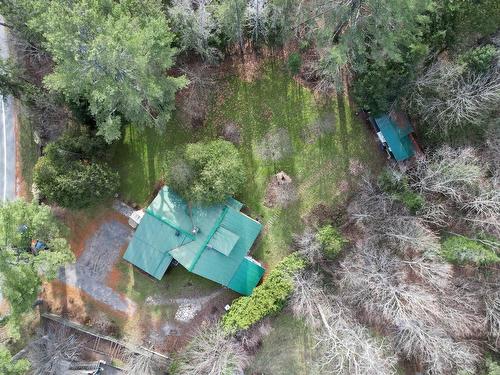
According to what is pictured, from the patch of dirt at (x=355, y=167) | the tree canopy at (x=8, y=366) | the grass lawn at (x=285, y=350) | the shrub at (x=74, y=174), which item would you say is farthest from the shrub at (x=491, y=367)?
the tree canopy at (x=8, y=366)

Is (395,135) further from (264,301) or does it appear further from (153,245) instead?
(153,245)

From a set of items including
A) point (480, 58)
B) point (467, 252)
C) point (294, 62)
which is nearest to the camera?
point (480, 58)

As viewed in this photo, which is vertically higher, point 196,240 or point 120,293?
point 196,240

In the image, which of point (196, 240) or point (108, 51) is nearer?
point (108, 51)

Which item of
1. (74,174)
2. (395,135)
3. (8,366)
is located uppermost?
(395,135)

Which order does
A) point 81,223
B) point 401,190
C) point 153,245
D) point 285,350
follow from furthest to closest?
point 81,223, point 285,350, point 153,245, point 401,190

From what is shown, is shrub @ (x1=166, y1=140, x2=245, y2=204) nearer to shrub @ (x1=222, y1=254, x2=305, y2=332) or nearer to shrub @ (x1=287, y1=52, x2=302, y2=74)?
shrub @ (x1=222, y1=254, x2=305, y2=332)

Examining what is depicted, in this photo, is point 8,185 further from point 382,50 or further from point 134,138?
point 382,50

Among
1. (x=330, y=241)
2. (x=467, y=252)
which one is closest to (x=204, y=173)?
(x=330, y=241)
